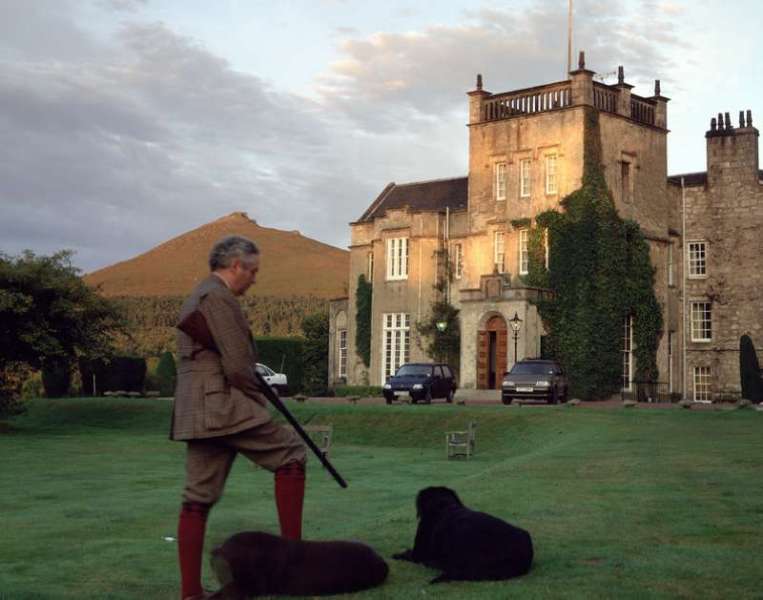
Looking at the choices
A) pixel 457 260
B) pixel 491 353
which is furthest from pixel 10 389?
pixel 457 260

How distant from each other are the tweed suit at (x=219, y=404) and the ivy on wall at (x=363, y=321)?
42443 millimetres

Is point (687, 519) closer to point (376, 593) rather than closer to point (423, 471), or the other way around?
point (376, 593)

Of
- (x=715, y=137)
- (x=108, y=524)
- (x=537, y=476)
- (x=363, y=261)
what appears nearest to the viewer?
(x=108, y=524)

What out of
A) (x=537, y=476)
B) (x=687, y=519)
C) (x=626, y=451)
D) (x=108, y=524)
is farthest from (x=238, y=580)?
(x=626, y=451)

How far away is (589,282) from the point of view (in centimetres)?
4141

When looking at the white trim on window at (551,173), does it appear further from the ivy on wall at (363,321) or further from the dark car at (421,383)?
the ivy on wall at (363,321)

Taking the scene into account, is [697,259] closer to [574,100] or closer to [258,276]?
[574,100]

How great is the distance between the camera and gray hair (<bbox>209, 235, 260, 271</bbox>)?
688cm

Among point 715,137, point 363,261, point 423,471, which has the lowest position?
point 423,471

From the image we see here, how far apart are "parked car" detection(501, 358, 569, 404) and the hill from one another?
7002 cm

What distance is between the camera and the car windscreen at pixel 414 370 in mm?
39000

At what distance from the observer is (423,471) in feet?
64.3

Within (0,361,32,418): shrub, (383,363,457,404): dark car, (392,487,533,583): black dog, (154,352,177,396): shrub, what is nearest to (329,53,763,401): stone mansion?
(383,363,457,404): dark car

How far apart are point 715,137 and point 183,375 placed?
1744 inches
